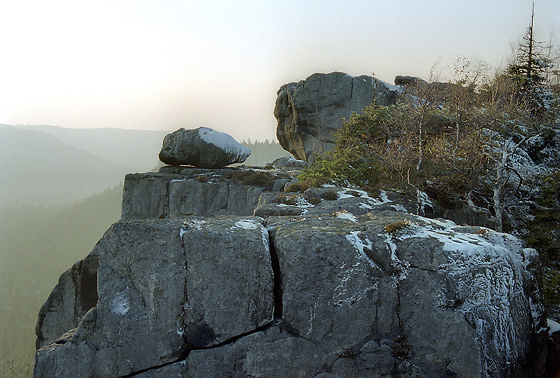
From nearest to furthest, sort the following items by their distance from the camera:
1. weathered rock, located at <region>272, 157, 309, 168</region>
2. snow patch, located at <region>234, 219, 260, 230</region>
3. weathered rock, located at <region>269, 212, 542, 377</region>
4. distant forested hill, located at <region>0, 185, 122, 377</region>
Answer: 1. weathered rock, located at <region>269, 212, 542, 377</region>
2. snow patch, located at <region>234, 219, 260, 230</region>
3. weathered rock, located at <region>272, 157, 309, 168</region>
4. distant forested hill, located at <region>0, 185, 122, 377</region>

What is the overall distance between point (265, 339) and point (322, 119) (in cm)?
2534

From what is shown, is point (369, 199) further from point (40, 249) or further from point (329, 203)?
point (40, 249)

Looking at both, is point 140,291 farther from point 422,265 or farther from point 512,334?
point 512,334

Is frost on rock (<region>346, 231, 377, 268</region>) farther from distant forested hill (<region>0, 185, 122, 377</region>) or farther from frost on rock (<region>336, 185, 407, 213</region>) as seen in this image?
distant forested hill (<region>0, 185, 122, 377</region>)

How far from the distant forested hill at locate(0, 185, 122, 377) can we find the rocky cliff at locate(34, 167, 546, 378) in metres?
96.2

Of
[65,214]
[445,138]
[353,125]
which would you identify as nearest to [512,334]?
[445,138]

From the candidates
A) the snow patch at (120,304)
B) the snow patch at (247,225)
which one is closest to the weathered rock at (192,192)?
the snow patch at (247,225)

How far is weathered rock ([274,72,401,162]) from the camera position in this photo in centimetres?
2883

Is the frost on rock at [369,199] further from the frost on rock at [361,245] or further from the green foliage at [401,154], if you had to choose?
the frost on rock at [361,245]

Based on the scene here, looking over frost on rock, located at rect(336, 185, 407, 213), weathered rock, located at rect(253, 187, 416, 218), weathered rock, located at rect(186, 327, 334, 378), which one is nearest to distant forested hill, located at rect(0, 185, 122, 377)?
weathered rock, located at rect(253, 187, 416, 218)

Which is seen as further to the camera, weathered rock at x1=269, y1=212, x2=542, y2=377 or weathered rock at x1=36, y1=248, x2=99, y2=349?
weathered rock at x1=36, y1=248, x2=99, y2=349

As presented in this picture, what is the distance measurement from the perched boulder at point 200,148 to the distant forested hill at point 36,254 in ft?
267

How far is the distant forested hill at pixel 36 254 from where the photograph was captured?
10336 cm

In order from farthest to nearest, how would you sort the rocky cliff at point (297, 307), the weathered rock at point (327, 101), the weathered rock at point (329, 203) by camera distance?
1. the weathered rock at point (327, 101)
2. the weathered rock at point (329, 203)
3. the rocky cliff at point (297, 307)
